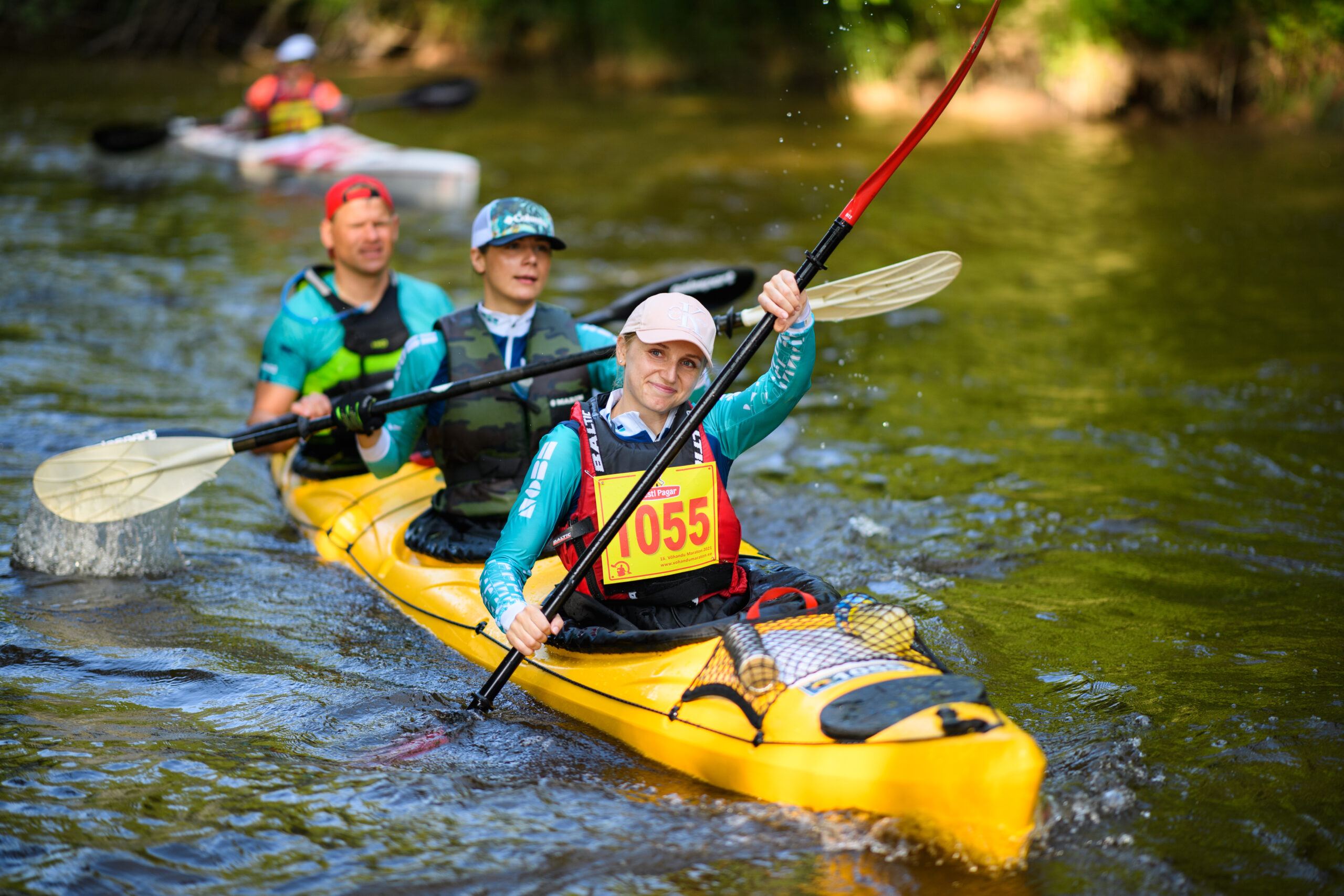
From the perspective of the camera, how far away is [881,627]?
2.80 meters

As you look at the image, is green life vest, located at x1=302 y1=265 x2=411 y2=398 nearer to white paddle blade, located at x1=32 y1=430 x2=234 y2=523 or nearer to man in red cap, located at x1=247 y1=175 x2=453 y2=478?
man in red cap, located at x1=247 y1=175 x2=453 y2=478

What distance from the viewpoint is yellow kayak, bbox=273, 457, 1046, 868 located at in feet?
8.03

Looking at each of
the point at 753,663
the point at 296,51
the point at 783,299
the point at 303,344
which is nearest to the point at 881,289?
the point at 783,299

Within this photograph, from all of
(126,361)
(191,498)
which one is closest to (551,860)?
(191,498)

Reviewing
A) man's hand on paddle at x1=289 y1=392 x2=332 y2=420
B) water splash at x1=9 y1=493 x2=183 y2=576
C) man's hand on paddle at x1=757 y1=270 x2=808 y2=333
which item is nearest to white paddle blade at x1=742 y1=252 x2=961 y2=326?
man's hand on paddle at x1=757 y1=270 x2=808 y2=333

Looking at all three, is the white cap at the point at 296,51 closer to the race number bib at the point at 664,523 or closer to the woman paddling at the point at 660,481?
the woman paddling at the point at 660,481

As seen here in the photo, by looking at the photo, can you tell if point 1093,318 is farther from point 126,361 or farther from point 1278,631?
point 126,361

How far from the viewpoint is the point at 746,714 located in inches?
107

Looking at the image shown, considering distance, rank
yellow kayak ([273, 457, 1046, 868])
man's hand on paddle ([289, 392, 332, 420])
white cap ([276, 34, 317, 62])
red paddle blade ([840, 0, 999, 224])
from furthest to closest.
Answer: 1. white cap ([276, 34, 317, 62])
2. man's hand on paddle ([289, 392, 332, 420])
3. red paddle blade ([840, 0, 999, 224])
4. yellow kayak ([273, 457, 1046, 868])

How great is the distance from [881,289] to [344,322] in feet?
7.04

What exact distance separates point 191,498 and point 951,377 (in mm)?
4083

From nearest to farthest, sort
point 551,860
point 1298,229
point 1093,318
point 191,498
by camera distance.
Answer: point 551,860, point 191,498, point 1093,318, point 1298,229

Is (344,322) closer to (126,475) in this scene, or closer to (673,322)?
(126,475)

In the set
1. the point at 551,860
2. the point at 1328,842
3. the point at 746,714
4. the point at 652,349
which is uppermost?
the point at 652,349
